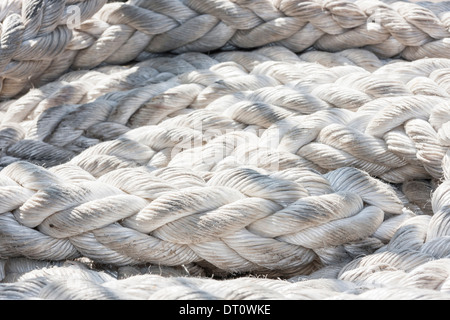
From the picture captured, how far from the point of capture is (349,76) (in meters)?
1.51

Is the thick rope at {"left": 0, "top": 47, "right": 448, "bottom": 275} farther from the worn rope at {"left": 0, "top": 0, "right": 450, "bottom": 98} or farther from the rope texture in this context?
the worn rope at {"left": 0, "top": 0, "right": 450, "bottom": 98}

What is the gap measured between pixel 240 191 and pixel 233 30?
1.96 ft

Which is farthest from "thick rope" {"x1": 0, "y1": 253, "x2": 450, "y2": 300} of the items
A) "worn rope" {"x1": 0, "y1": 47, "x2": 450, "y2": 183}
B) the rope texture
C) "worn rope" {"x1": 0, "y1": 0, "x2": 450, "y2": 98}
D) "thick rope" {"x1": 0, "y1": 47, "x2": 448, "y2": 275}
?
"worn rope" {"x1": 0, "y1": 0, "x2": 450, "y2": 98}

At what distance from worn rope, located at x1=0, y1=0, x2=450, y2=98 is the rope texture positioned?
0.38ft

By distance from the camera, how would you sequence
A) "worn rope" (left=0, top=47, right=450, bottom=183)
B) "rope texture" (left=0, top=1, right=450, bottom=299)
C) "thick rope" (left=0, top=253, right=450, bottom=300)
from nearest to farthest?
"thick rope" (left=0, top=253, right=450, bottom=300), "rope texture" (left=0, top=1, right=450, bottom=299), "worn rope" (left=0, top=47, right=450, bottom=183)

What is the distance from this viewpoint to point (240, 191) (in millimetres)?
1240

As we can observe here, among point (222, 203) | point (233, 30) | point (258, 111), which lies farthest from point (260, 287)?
point (233, 30)

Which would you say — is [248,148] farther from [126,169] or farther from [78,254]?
[78,254]

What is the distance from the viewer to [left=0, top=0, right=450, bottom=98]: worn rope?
1.63 m

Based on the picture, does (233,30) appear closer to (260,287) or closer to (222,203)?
(222,203)

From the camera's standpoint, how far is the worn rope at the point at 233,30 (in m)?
1.63

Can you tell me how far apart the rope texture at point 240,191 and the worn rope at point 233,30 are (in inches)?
4.6

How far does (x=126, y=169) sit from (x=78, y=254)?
178 millimetres
